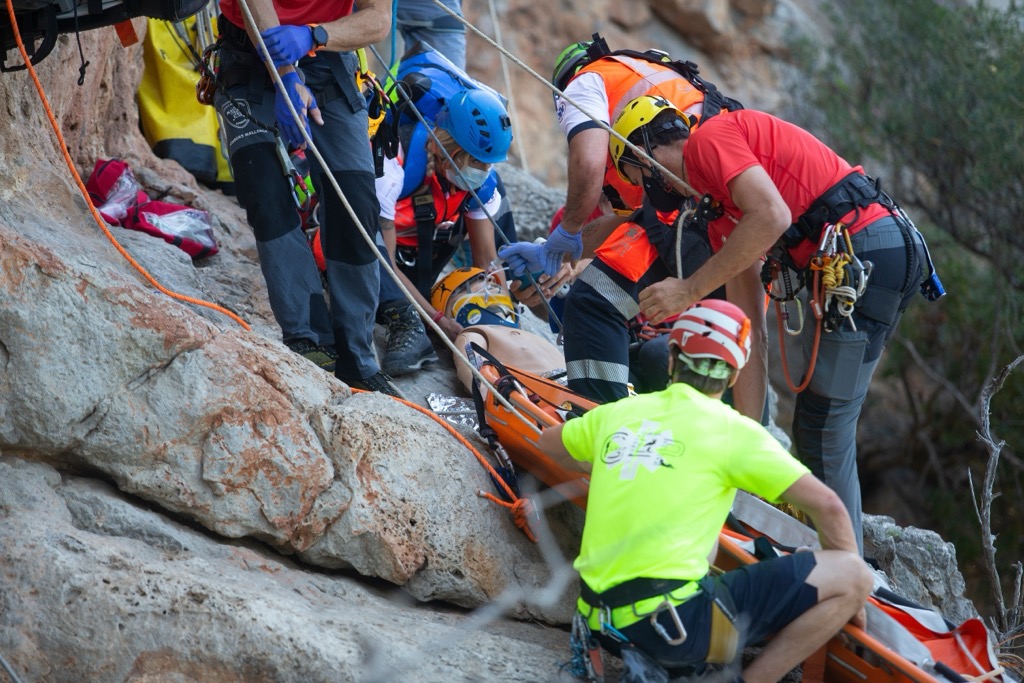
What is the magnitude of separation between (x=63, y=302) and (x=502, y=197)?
9.16ft

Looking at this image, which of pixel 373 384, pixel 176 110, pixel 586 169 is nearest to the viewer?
pixel 373 384

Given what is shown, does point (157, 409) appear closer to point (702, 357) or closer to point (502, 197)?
point (702, 357)

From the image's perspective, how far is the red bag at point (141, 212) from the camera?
494 centimetres

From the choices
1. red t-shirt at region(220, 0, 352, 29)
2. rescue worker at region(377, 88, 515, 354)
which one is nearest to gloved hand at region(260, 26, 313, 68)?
red t-shirt at region(220, 0, 352, 29)

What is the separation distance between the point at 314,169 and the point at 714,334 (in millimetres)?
1979

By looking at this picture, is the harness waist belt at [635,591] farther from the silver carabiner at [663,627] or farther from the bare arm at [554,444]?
the bare arm at [554,444]

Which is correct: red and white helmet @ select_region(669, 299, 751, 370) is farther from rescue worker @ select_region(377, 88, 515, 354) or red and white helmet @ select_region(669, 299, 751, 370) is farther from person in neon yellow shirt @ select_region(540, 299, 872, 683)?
rescue worker @ select_region(377, 88, 515, 354)

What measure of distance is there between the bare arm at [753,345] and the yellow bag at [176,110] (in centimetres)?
334

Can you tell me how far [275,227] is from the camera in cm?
431

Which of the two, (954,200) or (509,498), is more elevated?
(509,498)

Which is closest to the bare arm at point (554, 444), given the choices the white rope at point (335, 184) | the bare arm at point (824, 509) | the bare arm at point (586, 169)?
the white rope at point (335, 184)

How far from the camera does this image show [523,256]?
528 cm

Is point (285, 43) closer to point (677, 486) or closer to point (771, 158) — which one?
point (771, 158)

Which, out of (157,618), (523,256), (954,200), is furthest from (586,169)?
(954,200)
